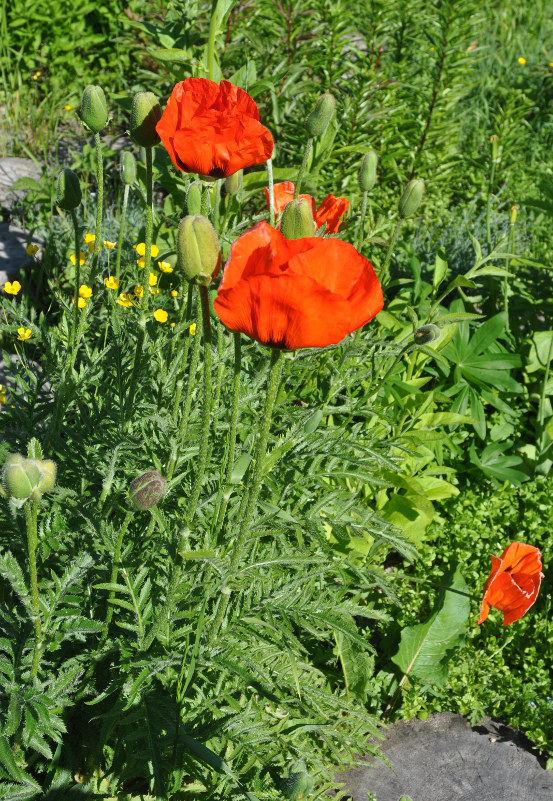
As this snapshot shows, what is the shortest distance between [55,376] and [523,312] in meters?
2.04

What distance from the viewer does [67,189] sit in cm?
165

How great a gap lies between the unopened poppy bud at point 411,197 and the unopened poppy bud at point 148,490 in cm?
93

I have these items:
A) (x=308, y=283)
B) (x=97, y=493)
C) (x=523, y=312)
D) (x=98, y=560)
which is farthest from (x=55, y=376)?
(x=523, y=312)

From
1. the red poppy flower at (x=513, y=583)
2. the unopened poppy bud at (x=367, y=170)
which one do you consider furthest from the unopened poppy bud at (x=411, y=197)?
the red poppy flower at (x=513, y=583)

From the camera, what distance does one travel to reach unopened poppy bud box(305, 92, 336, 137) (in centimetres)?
167

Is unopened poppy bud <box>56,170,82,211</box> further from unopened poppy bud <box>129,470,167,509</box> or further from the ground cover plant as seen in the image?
unopened poppy bud <box>129,470,167,509</box>

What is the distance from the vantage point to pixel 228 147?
1.32 meters

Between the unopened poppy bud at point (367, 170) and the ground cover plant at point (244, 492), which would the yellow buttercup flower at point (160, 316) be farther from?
the unopened poppy bud at point (367, 170)

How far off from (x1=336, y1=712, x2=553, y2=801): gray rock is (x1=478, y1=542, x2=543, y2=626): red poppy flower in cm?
46

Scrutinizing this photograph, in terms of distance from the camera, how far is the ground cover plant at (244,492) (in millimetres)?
1311

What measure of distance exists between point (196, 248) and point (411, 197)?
0.85 meters

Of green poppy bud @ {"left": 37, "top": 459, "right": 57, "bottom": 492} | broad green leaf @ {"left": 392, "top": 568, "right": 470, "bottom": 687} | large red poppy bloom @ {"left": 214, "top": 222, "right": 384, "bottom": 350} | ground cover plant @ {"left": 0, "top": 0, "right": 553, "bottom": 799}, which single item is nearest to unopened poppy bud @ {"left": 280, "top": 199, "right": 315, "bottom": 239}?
ground cover plant @ {"left": 0, "top": 0, "right": 553, "bottom": 799}

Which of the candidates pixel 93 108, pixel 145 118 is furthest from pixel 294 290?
pixel 93 108

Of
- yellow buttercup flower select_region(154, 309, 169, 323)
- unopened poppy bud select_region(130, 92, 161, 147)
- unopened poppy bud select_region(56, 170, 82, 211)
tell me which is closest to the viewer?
unopened poppy bud select_region(130, 92, 161, 147)
